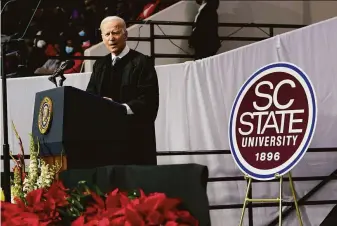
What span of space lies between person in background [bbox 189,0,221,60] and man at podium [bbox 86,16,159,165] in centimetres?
368

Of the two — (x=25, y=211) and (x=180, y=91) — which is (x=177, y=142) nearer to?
(x=180, y=91)

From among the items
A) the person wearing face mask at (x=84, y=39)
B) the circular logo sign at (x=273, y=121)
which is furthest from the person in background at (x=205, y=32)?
the circular logo sign at (x=273, y=121)

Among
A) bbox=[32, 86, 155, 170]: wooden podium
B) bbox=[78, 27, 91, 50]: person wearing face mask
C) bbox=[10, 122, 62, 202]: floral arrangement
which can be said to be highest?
bbox=[78, 27, 91, 50]: person wearing face mask

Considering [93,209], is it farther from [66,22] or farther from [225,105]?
[66,22]

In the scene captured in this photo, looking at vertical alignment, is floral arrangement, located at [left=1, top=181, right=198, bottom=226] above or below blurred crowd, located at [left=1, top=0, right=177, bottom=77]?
below

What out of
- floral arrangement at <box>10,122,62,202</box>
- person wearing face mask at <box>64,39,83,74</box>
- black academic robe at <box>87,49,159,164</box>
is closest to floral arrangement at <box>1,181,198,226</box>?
floral arrangement at <box>10,122,62,202</box>

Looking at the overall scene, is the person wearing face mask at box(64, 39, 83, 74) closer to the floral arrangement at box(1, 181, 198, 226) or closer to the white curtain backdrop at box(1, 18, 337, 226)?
the white curtain backdrop at box(1, 18, 337, 226)

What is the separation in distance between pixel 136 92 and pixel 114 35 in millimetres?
356

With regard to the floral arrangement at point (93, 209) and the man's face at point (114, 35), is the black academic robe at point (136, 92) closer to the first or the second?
the man's face at point (114, 35)

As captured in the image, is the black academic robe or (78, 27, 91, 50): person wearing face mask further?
(78, 27, 91, 50): person wearing face mask

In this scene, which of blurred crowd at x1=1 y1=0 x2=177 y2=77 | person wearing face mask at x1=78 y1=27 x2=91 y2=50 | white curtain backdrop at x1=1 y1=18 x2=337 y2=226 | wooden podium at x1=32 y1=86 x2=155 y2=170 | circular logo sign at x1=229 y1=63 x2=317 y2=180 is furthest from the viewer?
person wearing face mask at x1=78 y1=27 x2=91 y2=50

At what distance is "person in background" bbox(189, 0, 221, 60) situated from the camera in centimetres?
741

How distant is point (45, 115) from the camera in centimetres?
346

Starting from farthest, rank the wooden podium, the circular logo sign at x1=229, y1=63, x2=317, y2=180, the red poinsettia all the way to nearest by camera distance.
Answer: the wooden podium < the circular logo sign at x1=229, y1=63, x2=317, y2=180 < the red poinsettia
